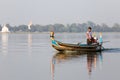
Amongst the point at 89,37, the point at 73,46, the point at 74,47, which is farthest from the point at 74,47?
the point at 89,37

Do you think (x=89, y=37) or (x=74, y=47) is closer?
(x=74, y=47)

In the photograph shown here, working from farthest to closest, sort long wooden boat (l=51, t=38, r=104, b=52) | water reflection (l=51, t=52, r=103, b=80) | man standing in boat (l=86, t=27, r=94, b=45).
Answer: man standing in boat (l=86, t=27, r=94, b=45)
long wooden boat (l=51, t=38, r=104, b=52)
water reflection (l=51, t=52, r=103, b=80)

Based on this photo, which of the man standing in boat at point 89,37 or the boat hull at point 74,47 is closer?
the boat hull at point 74,47

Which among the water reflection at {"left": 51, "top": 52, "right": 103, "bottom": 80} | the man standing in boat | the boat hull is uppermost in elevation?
the man standing in boat

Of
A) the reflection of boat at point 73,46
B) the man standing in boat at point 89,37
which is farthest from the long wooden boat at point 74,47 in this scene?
the man standing in boat at point 89,37

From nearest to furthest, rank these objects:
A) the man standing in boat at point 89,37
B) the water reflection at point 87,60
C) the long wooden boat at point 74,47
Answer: the water reflection at point 87,60 < the long wooden boat at point 74,47 < the man standing in boat at point 89,37

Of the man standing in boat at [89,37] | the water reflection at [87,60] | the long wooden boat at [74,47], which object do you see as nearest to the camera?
the water reflection at [87,60]

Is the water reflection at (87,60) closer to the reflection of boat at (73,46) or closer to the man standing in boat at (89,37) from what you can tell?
the reflection of boat at (73,46)

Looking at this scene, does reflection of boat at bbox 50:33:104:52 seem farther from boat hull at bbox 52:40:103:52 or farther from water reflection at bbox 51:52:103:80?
water reflection at bbox 51:52:103:80

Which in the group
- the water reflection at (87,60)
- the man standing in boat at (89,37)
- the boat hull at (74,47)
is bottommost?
the water reflection at (87,60)

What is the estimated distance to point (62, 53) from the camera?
99.2ft

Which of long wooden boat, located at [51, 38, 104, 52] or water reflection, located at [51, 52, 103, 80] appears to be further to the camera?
long wooden boat, located at [51, 38, 104, 52]

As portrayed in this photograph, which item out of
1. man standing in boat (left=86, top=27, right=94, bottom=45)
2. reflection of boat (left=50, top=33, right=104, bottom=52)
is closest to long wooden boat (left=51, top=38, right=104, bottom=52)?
reflection of boat (left=50, top=33, right=104, bottom=52)

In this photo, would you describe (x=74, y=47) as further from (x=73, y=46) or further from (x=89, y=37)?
(x=89, y=37)
